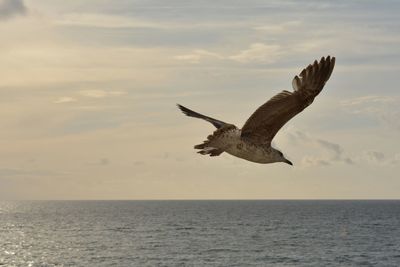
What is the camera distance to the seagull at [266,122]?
1090cm

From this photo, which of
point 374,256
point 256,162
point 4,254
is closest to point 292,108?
point 256,162

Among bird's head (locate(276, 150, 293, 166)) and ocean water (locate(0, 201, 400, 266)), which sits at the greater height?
bird's head (locate(276, 150, 293, 166))

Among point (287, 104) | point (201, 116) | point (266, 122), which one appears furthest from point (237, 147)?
point (287, 104)

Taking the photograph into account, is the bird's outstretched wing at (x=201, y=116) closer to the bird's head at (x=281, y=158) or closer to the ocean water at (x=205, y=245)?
the bird's head at (x=281, y=158)

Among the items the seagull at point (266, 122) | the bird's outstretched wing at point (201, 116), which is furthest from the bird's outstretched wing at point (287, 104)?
the bird's outstretched wing at point (201, 116)

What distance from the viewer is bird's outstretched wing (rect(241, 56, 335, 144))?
35.3 feet

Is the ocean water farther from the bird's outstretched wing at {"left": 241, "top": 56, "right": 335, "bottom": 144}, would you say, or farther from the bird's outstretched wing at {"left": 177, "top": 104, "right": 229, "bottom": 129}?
the bird's outstretched wing at {"left": 177, "top": 104, "right": 229, "bottom": 129}

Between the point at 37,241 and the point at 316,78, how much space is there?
418 feet

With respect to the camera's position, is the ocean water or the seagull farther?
the ocean water

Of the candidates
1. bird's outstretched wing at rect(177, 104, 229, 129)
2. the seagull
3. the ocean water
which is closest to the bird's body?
the seagull

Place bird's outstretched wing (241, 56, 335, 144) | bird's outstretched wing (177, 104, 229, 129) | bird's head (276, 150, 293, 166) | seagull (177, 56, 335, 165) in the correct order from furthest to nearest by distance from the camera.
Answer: bird's head (276, 150, 293, 166), bird's outstretched wing (177, 104, 229, 129), seagull (177, 56, 335, 165), bird's outstretched wing (241, 56, 335, 144)

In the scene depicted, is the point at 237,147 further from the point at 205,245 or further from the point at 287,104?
the point at 205,245

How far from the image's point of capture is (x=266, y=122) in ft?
39.0

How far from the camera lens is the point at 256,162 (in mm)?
12398
